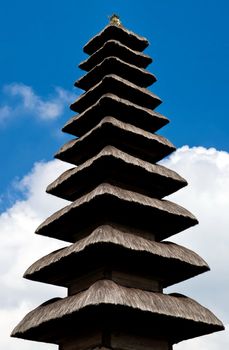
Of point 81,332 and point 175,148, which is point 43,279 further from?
point 175,148

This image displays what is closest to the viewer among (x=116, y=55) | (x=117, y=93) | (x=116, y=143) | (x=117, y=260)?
(x=117, y=260)

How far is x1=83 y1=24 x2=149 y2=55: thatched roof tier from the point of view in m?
25.5

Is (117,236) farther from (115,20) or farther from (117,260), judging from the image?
(115,20)

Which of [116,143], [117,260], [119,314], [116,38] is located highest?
[116,38]

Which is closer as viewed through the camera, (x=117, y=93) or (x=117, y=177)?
(x=117, y=177)

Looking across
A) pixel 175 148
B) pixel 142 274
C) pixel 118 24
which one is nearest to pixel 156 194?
pixel 175 148

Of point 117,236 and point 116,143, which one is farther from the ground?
point 116,143

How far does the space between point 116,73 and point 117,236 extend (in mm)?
9198

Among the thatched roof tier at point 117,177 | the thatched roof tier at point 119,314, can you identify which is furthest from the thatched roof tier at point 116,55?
the thatched roof tier at point 119,314

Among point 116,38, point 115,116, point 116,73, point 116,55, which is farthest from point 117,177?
point 116,38

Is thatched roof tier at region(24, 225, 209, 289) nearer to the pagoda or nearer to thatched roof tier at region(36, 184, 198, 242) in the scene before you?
the pagoda

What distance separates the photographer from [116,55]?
25141 millimetres

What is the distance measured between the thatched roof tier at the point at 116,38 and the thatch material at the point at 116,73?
178 cm

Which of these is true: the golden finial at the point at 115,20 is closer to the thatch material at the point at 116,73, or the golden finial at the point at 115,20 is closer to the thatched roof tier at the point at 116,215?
the thatch material at the point at 116,73
